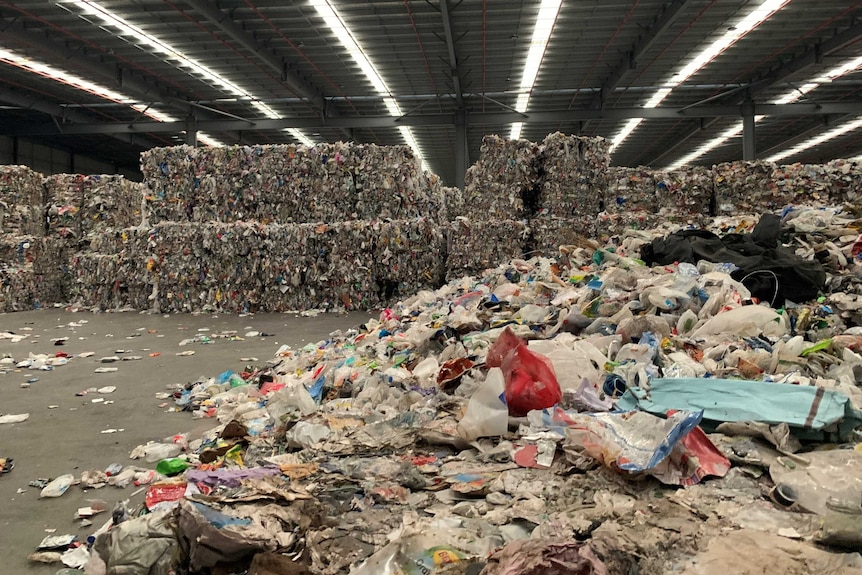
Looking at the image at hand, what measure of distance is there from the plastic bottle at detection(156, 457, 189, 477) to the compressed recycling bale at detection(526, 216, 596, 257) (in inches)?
258

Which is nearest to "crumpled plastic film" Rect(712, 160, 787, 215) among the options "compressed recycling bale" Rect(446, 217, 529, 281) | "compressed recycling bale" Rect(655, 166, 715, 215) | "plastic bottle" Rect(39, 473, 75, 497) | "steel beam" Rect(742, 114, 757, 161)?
"compressed recycling bale" Rect(655, 166, 715, 215)

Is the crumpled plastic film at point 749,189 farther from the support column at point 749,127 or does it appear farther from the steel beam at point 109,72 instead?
the steel beam at point 109,72

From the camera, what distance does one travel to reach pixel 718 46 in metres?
10.2

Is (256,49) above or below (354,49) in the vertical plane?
below

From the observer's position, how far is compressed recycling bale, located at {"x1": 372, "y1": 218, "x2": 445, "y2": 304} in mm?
8891

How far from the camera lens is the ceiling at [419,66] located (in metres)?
8.60

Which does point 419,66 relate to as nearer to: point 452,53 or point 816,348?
point 452,53

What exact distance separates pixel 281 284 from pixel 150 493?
7.05m

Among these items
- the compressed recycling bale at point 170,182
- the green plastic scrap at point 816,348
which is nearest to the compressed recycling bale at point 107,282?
the compressed recycling bale at point 170,182

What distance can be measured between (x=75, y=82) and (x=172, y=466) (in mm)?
11963

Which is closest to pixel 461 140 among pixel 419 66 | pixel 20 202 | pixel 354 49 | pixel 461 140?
pixel 461 140

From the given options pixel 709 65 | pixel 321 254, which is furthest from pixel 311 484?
pixel 709 65

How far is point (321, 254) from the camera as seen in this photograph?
29.3 feet

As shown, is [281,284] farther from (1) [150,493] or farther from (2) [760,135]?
(2) [760,135]
